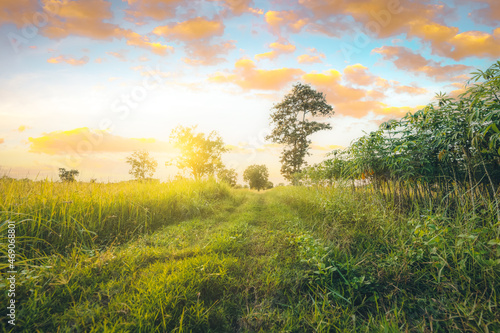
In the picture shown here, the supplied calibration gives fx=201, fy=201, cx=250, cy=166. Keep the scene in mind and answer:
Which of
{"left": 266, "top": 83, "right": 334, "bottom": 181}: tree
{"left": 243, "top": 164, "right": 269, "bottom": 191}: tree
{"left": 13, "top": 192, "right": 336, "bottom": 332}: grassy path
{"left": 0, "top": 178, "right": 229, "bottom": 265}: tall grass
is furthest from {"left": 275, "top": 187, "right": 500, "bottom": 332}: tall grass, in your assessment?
{"left": 243, "top": 164, "right": 269, "bottom": 191}: tree

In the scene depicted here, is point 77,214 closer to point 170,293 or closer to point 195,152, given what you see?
point 170,293

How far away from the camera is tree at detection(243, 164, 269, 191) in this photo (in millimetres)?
54500

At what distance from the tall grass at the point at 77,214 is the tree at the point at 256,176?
47754mm

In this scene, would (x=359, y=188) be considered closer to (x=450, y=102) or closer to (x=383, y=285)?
(x=450, y=102)

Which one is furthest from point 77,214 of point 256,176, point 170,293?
point 256,176

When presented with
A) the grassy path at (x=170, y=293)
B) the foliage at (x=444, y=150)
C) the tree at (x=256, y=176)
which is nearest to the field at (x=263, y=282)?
the grassy path at (x=170, y=293)

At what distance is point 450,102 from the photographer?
371 centimetres

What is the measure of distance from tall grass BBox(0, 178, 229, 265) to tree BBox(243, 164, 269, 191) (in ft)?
157

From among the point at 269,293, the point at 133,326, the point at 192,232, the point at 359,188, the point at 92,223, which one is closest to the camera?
the point at 133,326

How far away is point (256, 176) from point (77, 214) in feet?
167

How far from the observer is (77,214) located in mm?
4160

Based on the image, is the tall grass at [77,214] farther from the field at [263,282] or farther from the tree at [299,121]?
the tree at [299,121]

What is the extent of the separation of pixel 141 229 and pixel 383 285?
4.89m

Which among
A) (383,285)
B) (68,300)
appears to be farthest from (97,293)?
(383,285)
